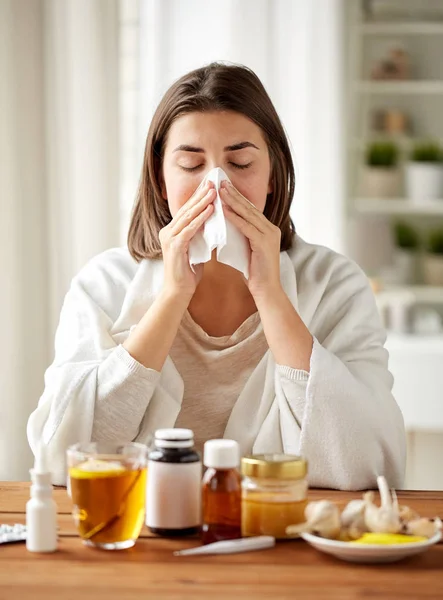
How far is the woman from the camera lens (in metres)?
1.68

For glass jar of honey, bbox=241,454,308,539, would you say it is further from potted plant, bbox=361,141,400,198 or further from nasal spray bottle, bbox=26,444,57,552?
potted plant, bbox=361,141,400,198

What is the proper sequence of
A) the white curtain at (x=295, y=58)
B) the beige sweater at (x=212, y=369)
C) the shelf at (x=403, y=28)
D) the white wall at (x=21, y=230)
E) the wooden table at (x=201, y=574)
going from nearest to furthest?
1. the wooden table at (x=201, y=574)
2. the beige sweater at (x=212, y=369)
3. the white wall at (x=21, y=230)
4. the white curtain at (x=295, y=58)
5. the shelf at (x=403, y=28)

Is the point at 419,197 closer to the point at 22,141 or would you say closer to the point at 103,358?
the point at 22,141

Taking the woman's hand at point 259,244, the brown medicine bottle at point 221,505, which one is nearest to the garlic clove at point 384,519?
the brown medicine bottle at point 221,505

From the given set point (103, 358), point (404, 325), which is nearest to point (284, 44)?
point (404, 325)

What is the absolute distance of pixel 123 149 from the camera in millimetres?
3438

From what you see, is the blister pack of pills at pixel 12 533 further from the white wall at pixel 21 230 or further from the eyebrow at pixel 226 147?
the white wall at pixel 21 230

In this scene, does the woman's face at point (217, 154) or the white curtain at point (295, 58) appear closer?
the woman's face at point (217, 154)

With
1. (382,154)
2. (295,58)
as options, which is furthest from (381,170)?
(295,58)

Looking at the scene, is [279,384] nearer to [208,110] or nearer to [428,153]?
[208,110]

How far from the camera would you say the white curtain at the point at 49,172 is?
2.90 meters

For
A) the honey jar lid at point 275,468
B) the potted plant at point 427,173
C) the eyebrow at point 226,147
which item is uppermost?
the potted plant at point 427,173

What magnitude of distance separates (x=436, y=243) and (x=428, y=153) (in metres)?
0.41

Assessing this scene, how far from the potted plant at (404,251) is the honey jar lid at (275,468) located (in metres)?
3.24
